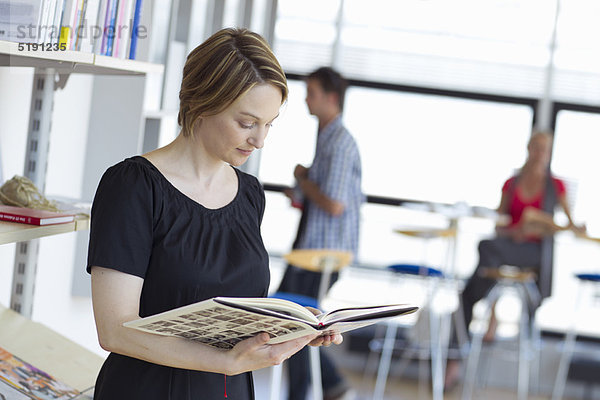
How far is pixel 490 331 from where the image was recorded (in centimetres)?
541

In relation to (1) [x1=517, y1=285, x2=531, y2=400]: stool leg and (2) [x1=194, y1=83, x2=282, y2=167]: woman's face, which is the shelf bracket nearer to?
(2) [x1=194, y1=83, x2=282, y2=167]: woman's face

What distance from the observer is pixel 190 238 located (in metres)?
1.41

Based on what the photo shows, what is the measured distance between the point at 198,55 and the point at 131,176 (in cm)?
24

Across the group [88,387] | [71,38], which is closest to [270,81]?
[71,38]

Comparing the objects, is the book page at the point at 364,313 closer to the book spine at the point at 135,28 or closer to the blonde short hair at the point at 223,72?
the blonde short hair at the point at 223,72

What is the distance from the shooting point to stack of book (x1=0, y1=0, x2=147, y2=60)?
1502 millimetres

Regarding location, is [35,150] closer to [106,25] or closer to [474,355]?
[106,25]

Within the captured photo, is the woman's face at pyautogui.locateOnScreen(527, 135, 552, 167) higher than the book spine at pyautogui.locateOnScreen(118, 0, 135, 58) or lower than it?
higher

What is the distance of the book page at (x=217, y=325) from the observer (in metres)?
1.18

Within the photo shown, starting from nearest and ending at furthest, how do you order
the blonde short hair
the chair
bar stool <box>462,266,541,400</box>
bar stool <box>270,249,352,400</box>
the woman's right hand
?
the woman's right hand, the blonde short hair, bar stool <box>270,249,352,400</box>, the chair, bar stool <box>462,266,541,400</box>

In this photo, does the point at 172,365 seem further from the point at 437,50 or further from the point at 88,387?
the point at 437,50

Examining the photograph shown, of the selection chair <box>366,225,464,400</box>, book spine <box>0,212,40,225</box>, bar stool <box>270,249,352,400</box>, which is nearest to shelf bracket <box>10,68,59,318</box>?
book spine <box>0,212,40,225</box>

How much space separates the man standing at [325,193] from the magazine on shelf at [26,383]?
2187 millimetres

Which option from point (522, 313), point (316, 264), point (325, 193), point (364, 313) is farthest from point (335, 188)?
point (364, 313)
